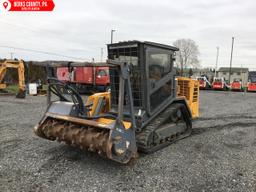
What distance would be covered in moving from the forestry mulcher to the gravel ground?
335 mm

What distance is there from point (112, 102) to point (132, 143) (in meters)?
1.52

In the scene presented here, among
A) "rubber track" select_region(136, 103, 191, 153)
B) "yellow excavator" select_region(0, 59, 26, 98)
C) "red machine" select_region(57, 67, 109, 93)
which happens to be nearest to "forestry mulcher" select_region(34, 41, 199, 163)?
"rubber track" select_region(136, 103, 191, 153)

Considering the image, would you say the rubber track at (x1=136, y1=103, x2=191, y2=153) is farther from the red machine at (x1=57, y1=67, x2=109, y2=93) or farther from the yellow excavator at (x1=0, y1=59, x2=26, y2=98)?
the red machine at (x1=57, y1=67, x2=109, y2=93)

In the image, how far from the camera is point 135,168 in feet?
13.8

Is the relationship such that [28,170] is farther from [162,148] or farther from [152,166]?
[162,148]

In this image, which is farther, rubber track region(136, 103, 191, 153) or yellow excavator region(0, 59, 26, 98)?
yellow excavator region(0, 59, 26, 98)

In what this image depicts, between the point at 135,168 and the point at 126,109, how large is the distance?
1212 millimetres

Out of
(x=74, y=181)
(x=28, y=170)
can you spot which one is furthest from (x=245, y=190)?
(x=28, y=170)

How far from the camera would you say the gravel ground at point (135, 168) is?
3604 millimetres

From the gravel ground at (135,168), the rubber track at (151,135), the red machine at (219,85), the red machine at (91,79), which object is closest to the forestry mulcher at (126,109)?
the rubber track at (151,135)

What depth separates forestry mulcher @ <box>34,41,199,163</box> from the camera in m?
3.92

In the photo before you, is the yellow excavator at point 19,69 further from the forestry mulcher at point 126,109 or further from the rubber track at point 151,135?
the rubber track at point 151,135

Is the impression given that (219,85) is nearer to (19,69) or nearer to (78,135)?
(19,69)

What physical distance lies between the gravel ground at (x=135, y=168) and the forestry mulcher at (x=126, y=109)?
335mm
